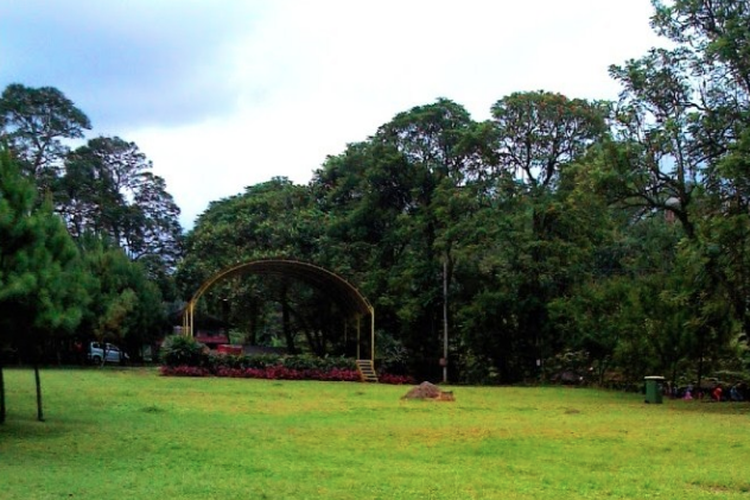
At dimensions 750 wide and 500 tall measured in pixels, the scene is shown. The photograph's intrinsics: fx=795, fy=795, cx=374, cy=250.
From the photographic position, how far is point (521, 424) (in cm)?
1463

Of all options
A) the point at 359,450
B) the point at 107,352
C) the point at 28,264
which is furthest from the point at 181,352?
the point at 359,450

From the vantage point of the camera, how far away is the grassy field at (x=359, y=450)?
7828 mm

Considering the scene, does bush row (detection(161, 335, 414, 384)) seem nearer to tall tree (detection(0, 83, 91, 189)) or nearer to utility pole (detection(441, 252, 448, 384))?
utility pole (detection(441, 252, 448, 384))

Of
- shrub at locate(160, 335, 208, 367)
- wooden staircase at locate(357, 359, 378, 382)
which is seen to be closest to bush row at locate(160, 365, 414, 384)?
wooden staircase at locate(357, 359, 378, 382)

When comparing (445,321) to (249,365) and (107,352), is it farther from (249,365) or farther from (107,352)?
(107,352)

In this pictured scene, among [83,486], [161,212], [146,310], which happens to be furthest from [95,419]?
[161,212]

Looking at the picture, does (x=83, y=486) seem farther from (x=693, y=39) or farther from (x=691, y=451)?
(x=693, y=39)

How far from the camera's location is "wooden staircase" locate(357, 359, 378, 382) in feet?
110

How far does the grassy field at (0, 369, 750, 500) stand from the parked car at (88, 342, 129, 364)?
70.3 ft

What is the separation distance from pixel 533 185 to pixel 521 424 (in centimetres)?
2089

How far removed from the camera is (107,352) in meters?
42.6

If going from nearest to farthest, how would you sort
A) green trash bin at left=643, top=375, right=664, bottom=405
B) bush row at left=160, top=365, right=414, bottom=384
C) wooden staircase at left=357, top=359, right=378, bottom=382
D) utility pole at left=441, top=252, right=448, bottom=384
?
green trash bin at left=643, top=375, right=664, bottom=405 → bush row at left=160, top=365, right=414, bottom=384 → wooden staircase at left=357, top=359, right=378, bottom=382 → utility pole at left=441, top=252, right=448, bottom=384

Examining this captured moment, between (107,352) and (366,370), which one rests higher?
(107,352)

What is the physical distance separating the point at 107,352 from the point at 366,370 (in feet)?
53.0
